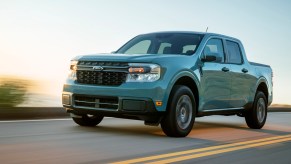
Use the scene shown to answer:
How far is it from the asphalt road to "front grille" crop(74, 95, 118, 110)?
43cm

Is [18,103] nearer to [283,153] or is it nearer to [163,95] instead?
[163,95]

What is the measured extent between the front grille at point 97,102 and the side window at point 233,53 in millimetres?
3185

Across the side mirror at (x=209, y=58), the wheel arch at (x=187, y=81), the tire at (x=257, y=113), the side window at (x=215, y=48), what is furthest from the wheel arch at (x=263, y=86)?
the wheel arch at (x=187, y=81)

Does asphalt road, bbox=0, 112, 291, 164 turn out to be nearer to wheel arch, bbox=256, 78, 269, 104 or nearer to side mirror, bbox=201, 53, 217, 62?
side mirror, bbox=201, 53, 217, 62

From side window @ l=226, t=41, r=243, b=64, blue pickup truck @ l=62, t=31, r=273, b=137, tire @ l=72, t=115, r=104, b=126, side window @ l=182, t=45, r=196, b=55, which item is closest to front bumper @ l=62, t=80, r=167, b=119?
blue pickup truck @ l=62, t=31, r=273, b=137

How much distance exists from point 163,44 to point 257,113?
115 inches

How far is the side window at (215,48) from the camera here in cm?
945

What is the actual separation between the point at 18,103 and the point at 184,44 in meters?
4.64

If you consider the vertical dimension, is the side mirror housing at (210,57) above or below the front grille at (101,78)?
above

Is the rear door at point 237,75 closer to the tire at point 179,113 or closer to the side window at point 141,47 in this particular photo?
the side window at point 141,47

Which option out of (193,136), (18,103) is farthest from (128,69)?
(18,103)

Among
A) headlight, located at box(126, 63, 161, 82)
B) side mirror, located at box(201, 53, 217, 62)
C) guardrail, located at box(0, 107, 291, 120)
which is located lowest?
guardrail, located at box(0, 107, 291, 120)

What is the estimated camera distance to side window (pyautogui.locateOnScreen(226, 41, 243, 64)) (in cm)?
1069

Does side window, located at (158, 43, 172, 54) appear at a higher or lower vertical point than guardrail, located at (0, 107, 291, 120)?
higher
